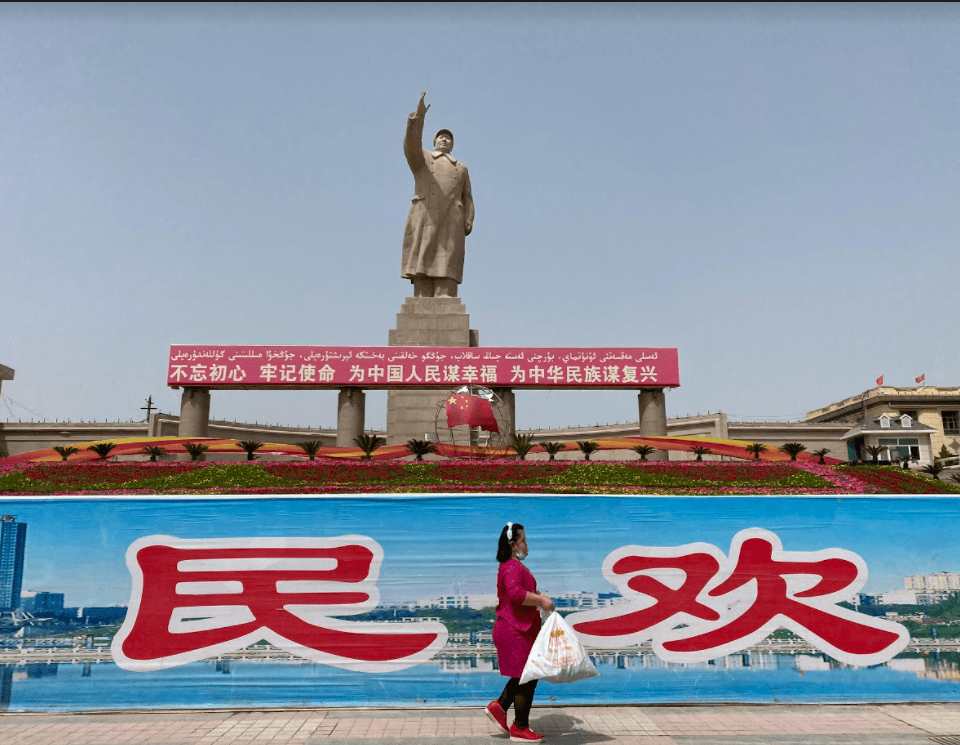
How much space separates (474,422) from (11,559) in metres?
20.3

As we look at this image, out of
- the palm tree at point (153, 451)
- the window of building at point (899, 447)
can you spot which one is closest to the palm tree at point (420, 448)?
the palm tree at point (153, 451)

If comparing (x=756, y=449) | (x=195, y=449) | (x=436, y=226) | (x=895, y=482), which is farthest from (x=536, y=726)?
(x=436, y=226)

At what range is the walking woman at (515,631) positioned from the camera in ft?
20.4

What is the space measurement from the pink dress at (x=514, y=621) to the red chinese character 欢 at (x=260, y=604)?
3.26 ft

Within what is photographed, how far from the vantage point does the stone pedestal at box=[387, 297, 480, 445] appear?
33.2 metres

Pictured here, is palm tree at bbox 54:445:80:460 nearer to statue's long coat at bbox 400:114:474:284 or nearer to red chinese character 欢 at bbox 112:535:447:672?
statue's long coat at bbox 400:114:474:284

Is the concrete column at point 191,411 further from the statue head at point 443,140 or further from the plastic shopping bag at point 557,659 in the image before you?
the plastic shopping bag at point 557,659

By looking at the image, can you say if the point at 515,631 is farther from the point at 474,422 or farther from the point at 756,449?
the point at 756,449

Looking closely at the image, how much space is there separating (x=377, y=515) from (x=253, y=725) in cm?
224

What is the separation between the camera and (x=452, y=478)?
23.1 metres

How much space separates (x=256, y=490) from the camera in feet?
67.3

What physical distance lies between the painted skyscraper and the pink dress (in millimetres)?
4894

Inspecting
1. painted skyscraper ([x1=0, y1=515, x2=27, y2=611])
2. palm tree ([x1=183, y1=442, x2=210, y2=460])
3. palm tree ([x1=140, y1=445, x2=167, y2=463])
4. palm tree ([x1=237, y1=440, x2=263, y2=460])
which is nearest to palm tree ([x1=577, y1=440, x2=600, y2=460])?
palm tree ([x1=237, y1=440, x2=263, y2=460])

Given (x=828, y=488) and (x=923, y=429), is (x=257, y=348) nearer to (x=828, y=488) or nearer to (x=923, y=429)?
(x=828, y=488)
